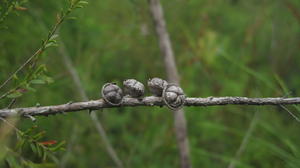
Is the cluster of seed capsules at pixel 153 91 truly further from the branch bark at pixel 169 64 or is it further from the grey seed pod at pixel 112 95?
the branch bark at pixel 169 64

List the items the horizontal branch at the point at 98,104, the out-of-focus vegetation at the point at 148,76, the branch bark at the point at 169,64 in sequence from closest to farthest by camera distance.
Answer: the horizontal branch at the point at 98,104 < the branch bark at the point at 169,64 < the out-of-focus vegetation at the point at 148,76

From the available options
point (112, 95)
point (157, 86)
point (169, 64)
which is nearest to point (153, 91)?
point (157, 86)

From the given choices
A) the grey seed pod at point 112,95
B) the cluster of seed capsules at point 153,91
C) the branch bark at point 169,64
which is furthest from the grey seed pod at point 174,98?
the branch bark at point 169,64

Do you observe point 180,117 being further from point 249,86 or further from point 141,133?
point 249,86

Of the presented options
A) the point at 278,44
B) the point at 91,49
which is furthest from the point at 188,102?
the point at 278,44

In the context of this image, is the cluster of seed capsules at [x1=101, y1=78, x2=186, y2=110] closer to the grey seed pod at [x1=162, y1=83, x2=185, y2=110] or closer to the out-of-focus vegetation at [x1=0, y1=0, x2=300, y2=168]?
the grey seed pod at [x1=162, y1=83, x2=185, y2=110]

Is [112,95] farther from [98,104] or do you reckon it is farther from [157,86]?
[157,86]

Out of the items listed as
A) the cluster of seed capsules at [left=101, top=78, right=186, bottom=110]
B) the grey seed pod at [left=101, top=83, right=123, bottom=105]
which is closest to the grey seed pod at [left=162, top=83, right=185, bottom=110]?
the cluster of seed capsules at [left=101, top=78, right=186, bottom=110]
